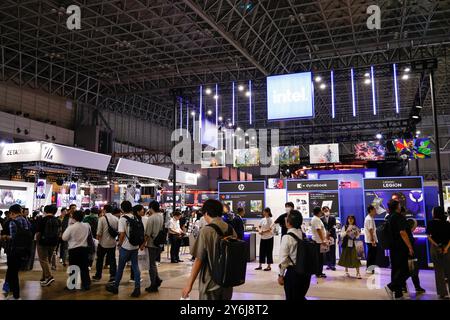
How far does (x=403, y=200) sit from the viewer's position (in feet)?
32.7

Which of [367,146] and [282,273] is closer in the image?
[282,273]

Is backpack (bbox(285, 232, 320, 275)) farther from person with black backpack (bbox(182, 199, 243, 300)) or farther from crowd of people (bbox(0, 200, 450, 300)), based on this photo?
person with black backpack (bbox(182, 199, 243, 300))

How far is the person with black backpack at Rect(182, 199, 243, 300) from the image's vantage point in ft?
10.4

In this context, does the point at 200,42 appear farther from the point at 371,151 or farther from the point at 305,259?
the point at 305,259

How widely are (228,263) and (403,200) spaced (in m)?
8.07

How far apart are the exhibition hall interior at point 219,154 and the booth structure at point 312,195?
4 cm

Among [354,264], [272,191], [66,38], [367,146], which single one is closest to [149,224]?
[354,264]

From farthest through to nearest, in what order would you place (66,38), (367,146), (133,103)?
1. (133,103)
2. (367,146)
3. (66,38)

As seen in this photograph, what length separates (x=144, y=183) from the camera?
22.9 meters

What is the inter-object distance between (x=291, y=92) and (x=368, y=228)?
18.4ft

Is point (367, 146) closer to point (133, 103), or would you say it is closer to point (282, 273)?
point (133, 103)

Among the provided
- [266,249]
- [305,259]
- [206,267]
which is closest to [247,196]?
[266,249]
